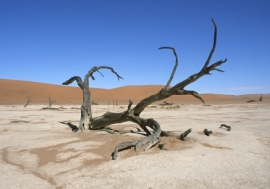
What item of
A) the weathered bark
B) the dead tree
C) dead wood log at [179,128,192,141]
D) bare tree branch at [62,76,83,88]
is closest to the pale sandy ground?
dead wood log at [179,128,192,141]

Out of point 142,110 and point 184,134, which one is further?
point 142,110

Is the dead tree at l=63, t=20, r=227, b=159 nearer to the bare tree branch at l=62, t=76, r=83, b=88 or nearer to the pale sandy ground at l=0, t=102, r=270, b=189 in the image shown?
the bare tree branch at l=62, t=76, r=83, b=88

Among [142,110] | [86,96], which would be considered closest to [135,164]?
[142,110]

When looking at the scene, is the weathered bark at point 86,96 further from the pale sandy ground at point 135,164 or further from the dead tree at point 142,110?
the pale sandy ground at point 135,164

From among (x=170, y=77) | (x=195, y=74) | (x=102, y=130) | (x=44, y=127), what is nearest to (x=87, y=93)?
(x=102, y=130)

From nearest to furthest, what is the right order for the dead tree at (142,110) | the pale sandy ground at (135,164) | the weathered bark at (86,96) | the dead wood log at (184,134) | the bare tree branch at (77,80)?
the pale sandy ground at (135,164) → the dead tree at (142,110) → the dead wood log at (184,134) → the weathered bark at (86,96) → the bare tree branch at (77,80)

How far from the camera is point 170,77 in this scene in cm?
706

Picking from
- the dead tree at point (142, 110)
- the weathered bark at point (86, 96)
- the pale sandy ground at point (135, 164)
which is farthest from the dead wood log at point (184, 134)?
the weathered bark at point (86, 96)

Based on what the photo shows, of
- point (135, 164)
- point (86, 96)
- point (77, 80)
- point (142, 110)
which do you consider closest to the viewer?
point (135, 164)

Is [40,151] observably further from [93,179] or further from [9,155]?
[93,179]

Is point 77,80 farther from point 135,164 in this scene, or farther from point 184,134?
point 135,164

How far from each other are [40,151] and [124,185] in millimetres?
3019

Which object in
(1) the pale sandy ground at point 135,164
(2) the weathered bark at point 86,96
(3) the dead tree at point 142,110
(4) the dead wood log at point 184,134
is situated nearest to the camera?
(1) the pale sandy ground at point 135,164

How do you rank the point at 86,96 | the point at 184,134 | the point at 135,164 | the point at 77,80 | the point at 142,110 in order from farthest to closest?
the point at 77,80, the point at 86,96, the point at 142,110, the point at 184,134, the point at 135,164
